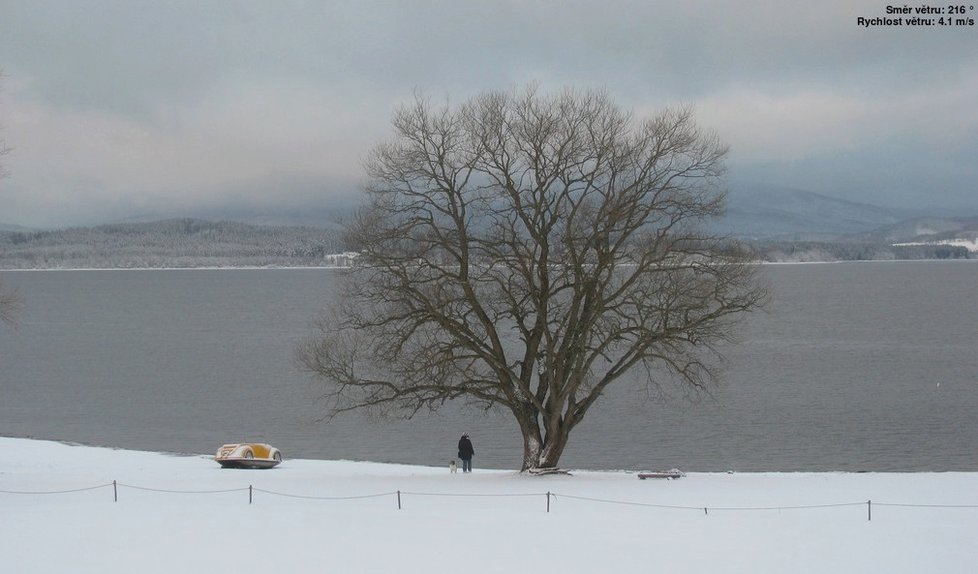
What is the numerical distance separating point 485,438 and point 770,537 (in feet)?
102

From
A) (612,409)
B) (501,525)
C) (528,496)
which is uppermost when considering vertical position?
(612,409)

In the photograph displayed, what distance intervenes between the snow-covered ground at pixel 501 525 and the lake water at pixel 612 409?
17111 mm

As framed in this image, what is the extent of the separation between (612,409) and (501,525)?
38.4 metres

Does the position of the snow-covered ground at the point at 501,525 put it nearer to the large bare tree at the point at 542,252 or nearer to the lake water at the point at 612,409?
the large bare tree at the point at 542,252

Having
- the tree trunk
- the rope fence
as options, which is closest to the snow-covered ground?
the rope fence

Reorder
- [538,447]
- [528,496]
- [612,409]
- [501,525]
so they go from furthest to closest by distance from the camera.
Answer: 1. [612,409]
2. [538,447]
3. [528,496]
4. [501,525]

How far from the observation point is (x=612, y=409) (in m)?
57.5

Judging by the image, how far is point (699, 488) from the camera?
83.2ft

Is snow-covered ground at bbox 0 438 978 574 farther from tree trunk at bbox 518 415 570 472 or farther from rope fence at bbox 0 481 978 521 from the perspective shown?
tree trunk at bbox 518 415 570 472

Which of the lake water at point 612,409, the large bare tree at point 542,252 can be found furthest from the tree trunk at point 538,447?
the lake water at point 612,409

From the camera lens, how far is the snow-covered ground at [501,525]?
17.0m

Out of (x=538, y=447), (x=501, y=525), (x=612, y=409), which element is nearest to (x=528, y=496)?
(x=501, y=525)

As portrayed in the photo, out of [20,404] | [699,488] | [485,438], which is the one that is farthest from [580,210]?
[20,404]

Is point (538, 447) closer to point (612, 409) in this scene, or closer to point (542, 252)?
point (542, 252)
